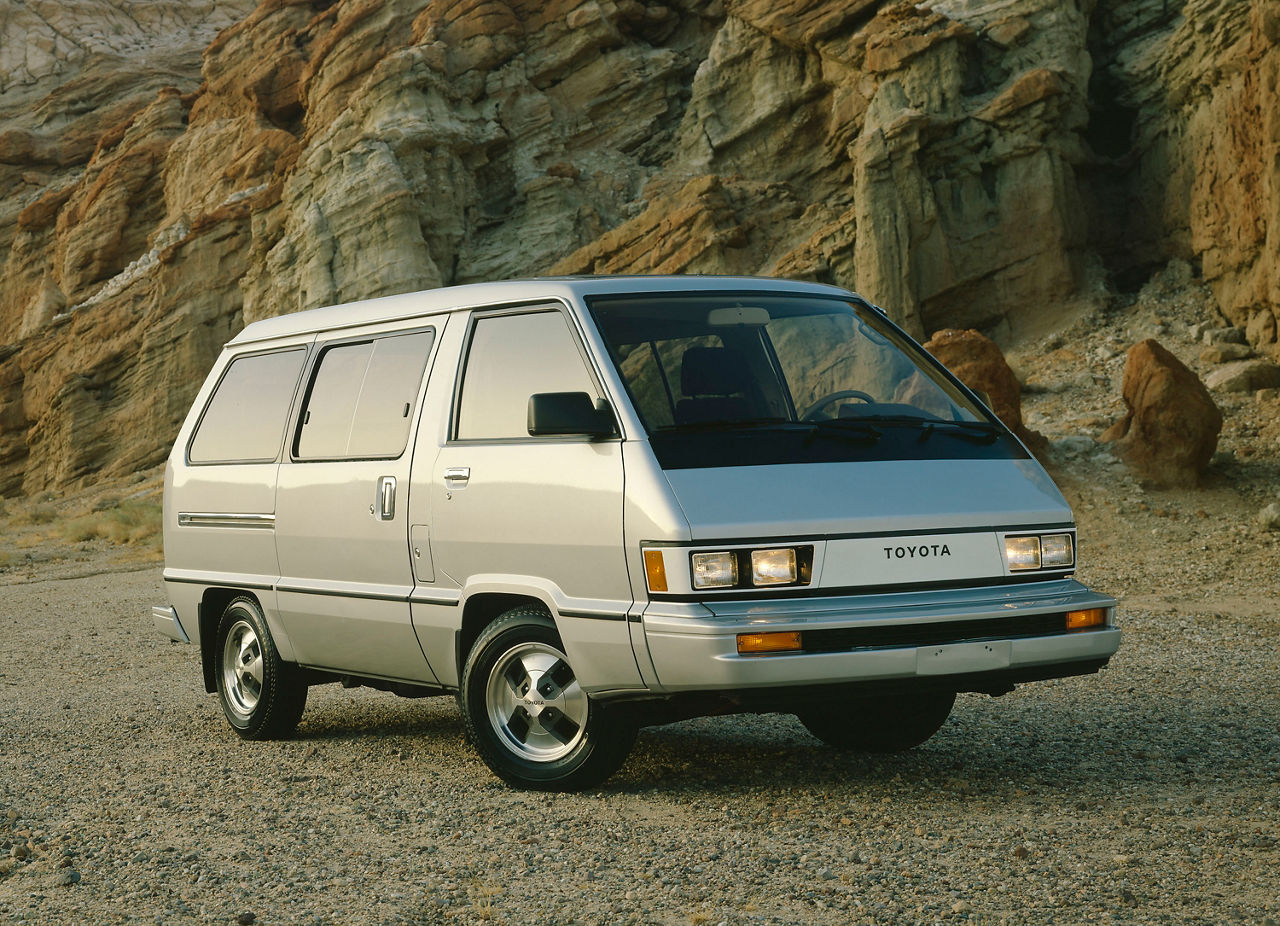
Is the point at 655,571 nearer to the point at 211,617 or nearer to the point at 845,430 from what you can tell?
the point at 845,430

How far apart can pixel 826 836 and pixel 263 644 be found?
3655mm

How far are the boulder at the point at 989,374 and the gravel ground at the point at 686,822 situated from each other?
8.67 m

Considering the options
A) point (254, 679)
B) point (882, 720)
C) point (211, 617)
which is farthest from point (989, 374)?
point (254, 679)


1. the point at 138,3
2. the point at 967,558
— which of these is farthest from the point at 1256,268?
the point at 138,3

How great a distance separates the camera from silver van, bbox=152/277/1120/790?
5.07 meters

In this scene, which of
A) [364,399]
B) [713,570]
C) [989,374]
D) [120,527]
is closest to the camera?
[713,570]

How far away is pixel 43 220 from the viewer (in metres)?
52.8

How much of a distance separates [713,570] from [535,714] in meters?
1.16

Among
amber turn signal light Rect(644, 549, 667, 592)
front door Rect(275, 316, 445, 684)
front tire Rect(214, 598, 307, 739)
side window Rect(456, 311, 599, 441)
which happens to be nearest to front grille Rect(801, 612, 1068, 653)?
amber turn signal light Rect(644, 549, 667, 592)

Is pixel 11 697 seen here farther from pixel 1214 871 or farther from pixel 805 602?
pixel 1214 871

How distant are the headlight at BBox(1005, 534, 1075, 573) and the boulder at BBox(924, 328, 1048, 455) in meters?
11.4

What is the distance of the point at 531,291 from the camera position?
6.19 m

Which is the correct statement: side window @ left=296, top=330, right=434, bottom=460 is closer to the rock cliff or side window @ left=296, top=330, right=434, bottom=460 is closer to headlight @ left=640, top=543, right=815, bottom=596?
headlight @ left=640, top=543, right=815, bottom=596

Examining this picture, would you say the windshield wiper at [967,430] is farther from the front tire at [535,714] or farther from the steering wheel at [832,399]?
the front tire at [535,714]
